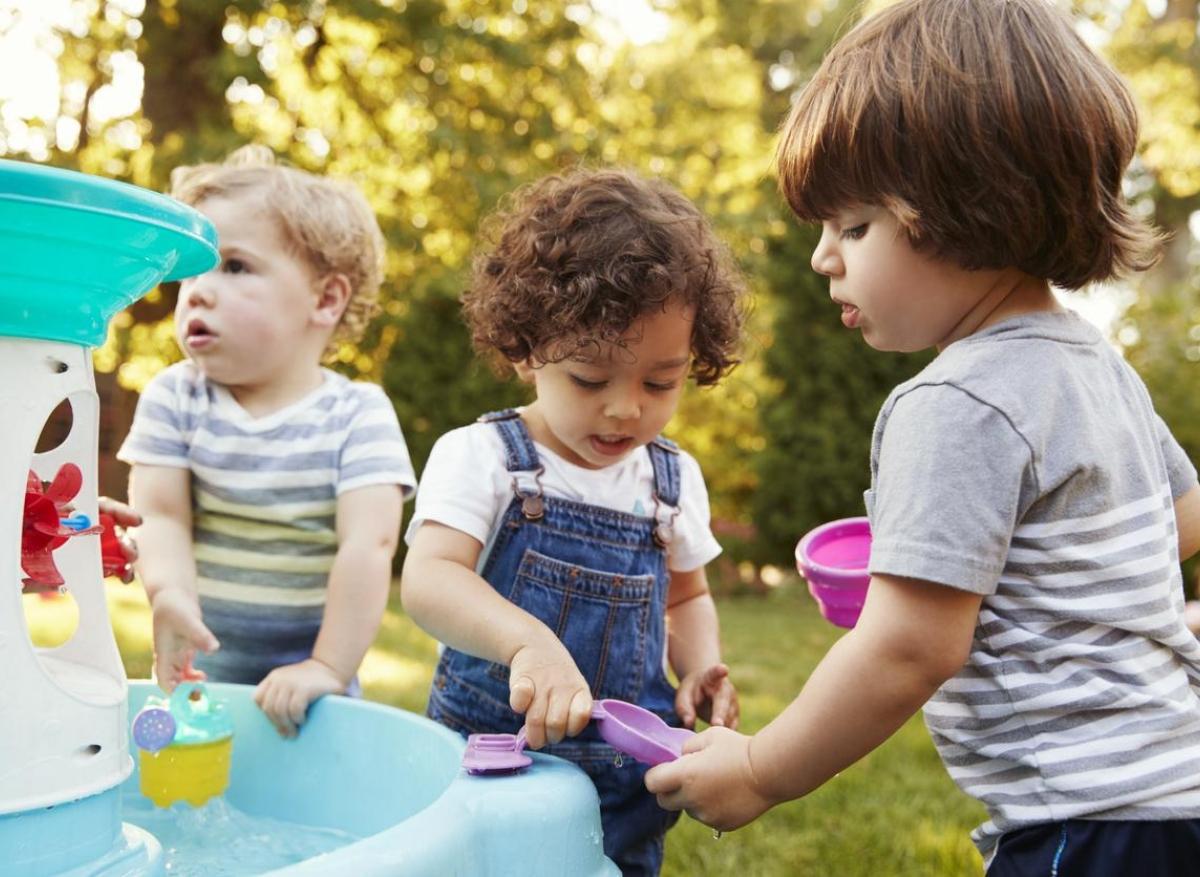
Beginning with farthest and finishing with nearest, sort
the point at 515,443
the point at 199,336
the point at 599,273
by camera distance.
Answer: the point at 199,336, the point at 515,443, the point at 599,273

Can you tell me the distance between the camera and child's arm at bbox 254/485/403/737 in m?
1.97

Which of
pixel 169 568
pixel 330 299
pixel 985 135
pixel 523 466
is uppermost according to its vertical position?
pixel 985 135

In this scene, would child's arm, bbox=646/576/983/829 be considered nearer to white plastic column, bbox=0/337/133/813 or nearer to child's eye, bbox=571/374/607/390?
child's eye, bbox=571/374/607/390

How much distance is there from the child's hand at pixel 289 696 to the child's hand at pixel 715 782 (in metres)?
0.74

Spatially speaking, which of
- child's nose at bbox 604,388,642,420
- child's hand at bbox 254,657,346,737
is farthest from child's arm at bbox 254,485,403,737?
child's nose at bbox 604,388,642,420

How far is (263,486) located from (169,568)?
237 mm

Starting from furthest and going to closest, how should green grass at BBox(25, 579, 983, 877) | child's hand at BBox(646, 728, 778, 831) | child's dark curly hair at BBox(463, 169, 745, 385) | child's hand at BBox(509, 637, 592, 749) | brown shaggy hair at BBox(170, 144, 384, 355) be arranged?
green grass at BBox(25, 579, 983, 877) < brown shaggy hair at BBox(170, 144, 384, 355) < child's dark curly hair at BBox(463, 169, 745, 385) < child's hand at BBox(509, 637, 592, 749) < child's hand at BBox(646, 728, 778, 831)

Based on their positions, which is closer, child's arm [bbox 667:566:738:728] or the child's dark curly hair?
the child's dark curly hair

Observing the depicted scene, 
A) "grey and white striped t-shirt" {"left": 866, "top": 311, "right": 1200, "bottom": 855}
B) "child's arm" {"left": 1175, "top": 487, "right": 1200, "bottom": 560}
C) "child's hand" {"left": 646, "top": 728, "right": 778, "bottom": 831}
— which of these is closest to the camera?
"grey and white striped t-shirt" {"left": 866, "top": 311, "right": 1200, "bottom": 855}

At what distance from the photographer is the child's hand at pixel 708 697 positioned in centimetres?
191

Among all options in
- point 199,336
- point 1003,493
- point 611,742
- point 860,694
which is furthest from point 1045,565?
point 199,336

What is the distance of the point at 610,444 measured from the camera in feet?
6.14

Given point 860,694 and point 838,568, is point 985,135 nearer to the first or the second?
point 860,694

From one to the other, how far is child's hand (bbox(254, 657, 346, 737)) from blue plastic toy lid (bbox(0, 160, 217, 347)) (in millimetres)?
746
